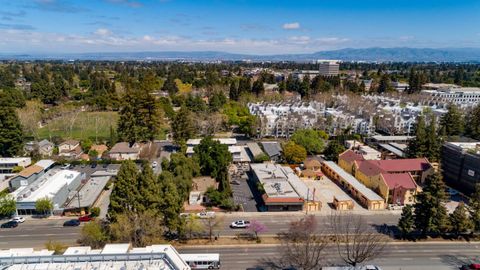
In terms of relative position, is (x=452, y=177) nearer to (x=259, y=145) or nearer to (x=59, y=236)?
(x=259, y=145)

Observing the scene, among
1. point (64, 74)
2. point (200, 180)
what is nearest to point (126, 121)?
point (200, 180)

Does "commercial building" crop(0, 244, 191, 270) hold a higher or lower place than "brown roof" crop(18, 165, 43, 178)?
higher

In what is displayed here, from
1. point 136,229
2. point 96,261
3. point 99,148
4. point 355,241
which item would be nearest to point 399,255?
point 355,241

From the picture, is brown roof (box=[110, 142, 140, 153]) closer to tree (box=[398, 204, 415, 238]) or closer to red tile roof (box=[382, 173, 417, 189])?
red tile roof (box=[382, 173, 417, 189])

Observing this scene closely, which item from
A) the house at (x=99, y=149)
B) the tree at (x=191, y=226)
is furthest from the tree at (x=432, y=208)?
the house at (x=99, y=149)

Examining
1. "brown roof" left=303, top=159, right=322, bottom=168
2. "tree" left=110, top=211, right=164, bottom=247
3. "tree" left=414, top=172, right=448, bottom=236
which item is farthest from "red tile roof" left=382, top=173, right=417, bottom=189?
"tree" left=110, top=211, right=164, bottom=247

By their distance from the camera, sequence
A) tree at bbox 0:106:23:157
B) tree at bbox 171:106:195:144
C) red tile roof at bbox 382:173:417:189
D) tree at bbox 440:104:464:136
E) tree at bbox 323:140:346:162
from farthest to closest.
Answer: tree at bbox 440:104:464:136 < tree at bbox 171:106:195:144 < tree at bbox 323:140:346:162 < tree at bbox 0:106:23:157 < red tile roof at bbox 382:173:417:189

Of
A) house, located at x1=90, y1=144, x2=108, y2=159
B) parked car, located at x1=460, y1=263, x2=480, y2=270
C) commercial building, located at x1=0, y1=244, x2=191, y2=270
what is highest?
commercial building, located at x1=0, y1=244, x2=191, y2=270
